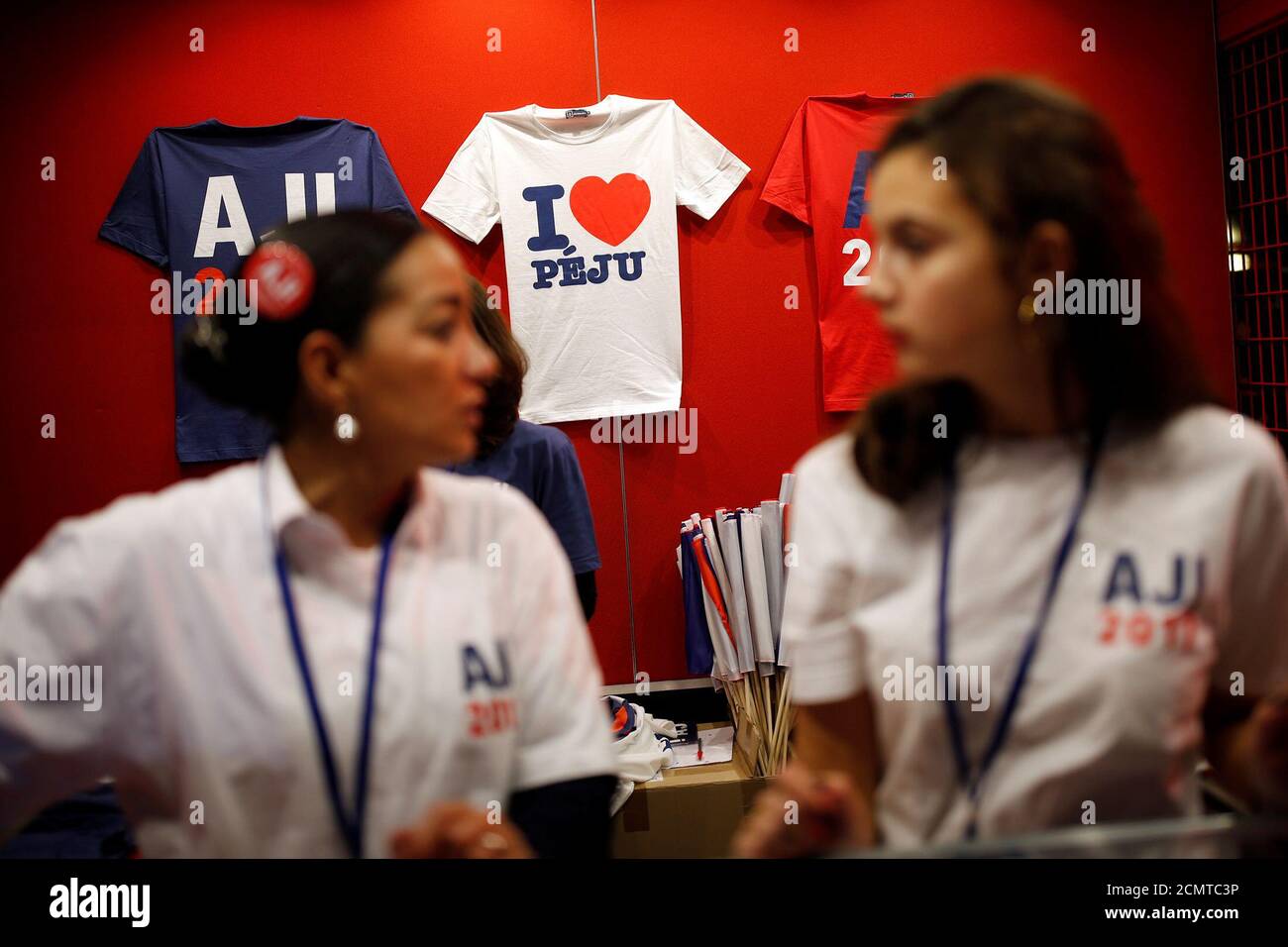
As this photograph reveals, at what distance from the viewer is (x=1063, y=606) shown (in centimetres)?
90

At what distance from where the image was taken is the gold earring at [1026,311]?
85cm

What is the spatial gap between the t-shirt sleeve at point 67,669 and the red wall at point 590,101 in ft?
0.71

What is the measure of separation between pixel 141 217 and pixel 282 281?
0.64 meters

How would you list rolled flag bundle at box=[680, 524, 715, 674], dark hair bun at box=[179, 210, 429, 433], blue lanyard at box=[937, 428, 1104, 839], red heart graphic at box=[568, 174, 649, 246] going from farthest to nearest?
red heart graphic at box=[568, 174, 649, 246] < rolled flag bundle at box=[680, 524, 715, 674] < blue lanyard at box=[937, 428, 1104, 839] < dark hair bun at box=[179, 210, 429, 433]

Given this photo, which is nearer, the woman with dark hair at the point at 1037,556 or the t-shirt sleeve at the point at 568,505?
the woman with dark hair at the point at 1037,556

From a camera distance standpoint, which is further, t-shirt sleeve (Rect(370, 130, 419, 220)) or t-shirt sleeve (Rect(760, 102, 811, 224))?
t-shirt sleeve (Rect(760, 102, 811, 224))

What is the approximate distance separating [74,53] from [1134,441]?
1.48m

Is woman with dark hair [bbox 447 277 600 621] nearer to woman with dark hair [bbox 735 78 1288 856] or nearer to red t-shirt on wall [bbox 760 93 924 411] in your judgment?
red t-shirt on wall [bbox 760 93 924 411]

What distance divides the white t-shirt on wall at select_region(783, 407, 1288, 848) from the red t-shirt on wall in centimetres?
65

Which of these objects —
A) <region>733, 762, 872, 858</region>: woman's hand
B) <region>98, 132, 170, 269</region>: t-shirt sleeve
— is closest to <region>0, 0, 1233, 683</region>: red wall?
<region>98, 132, 170, 269</region>: t-shirt sleeve

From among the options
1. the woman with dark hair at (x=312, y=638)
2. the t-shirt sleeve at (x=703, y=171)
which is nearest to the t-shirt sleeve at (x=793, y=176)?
the t-shirt sleeve at (x=703, y=171)

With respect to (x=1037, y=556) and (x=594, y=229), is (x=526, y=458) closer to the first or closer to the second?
(x=1037, y=556)

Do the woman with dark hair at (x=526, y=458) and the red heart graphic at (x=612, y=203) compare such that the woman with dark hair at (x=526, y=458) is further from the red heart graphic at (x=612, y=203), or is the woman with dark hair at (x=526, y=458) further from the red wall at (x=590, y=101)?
the red heart graphic at (x=612, y=203)

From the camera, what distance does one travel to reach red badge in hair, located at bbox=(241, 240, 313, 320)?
806 millimetres
